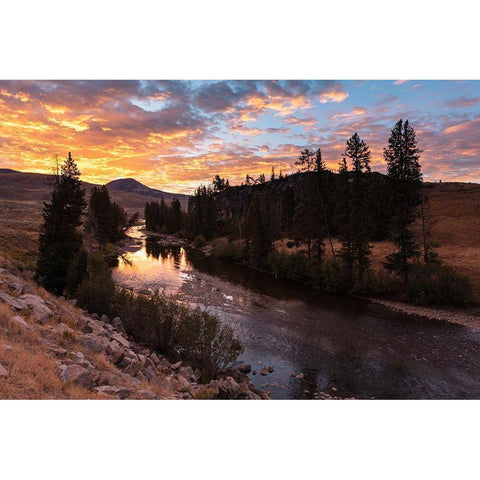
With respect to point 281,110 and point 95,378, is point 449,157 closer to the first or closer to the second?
point 281,110

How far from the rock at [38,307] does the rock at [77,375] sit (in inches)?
136

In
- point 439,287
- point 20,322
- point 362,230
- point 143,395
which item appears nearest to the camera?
point 143,395

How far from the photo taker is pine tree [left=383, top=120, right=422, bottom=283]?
23.1 meters

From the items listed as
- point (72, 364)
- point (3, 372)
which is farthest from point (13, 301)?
point (3, 372)

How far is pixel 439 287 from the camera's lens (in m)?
22.2

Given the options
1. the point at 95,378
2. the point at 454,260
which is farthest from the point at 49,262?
the point at 454,260

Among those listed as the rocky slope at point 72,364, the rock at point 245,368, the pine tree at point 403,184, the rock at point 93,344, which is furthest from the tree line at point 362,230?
the rock at point 93,344

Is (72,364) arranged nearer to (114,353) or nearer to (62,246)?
(114,353)

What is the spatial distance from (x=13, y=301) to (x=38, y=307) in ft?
2.63

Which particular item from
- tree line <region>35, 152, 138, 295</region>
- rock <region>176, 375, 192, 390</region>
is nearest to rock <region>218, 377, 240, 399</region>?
rock <region>176, 375, 192, 390</region>

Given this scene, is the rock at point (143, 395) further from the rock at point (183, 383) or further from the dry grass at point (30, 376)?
the rock at point (183, 383)

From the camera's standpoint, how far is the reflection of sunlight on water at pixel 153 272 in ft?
88.0

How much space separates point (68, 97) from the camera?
43.0 ft

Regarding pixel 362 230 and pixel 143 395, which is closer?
pixel 143 395
